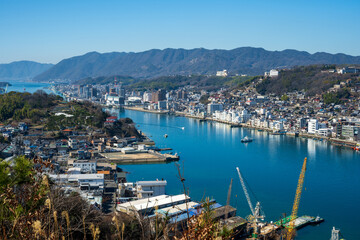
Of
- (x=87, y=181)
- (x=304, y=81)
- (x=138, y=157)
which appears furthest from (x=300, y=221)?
(x=304, y=81)

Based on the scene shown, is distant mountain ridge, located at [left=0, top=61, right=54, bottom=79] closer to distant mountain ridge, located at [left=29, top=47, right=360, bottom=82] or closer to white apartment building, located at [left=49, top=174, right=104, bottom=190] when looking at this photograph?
distant mountain ridge, located at [left=29, top=47, right=360, bottom=82]

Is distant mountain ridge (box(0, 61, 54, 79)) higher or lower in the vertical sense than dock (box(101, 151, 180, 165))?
higher

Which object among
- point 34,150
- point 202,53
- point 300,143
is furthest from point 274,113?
point 202,53

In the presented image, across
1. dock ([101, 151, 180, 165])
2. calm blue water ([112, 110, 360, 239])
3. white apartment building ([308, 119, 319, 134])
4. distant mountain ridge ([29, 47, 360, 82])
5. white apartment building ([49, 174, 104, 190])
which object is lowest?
calm blue water ([112, 110, 360, 239])

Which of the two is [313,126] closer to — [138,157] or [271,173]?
[271,173]

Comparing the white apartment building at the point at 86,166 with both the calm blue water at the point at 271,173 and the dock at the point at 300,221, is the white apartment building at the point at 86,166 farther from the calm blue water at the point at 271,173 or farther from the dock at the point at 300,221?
the dock at the point at 300,221

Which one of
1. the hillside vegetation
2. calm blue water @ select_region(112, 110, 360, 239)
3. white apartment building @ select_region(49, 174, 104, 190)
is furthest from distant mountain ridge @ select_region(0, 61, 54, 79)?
white apartment building @ select_region(49, 174, 104, 190)
